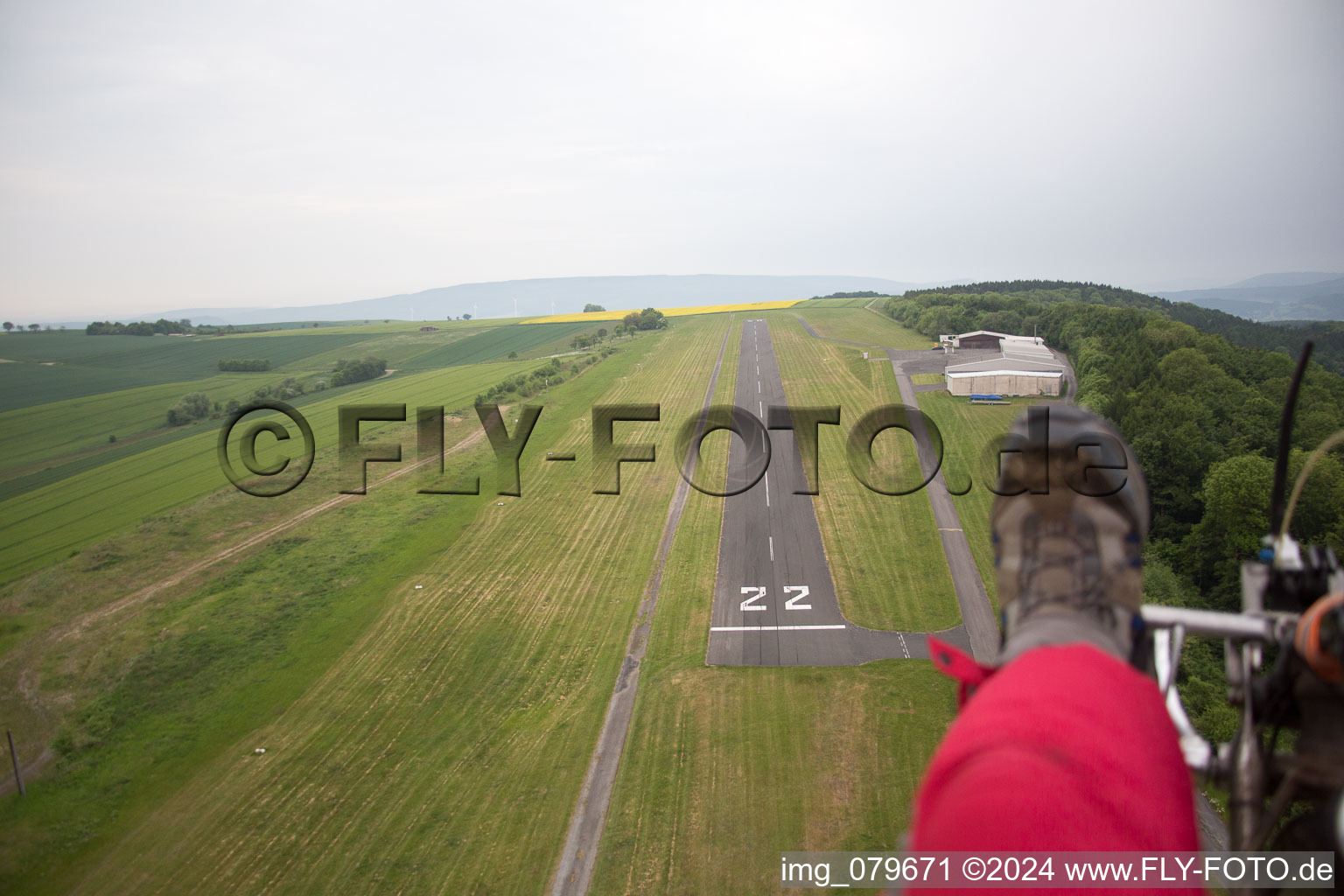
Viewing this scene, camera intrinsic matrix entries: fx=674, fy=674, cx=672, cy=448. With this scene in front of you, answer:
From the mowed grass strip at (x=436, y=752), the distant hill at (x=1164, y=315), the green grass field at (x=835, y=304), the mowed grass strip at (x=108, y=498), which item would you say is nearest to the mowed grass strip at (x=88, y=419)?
the mowed grass strip at (x=108, y=498)

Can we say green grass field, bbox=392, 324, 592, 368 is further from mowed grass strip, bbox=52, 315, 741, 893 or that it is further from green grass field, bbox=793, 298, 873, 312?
mowed grass strip, bbox=52, 315, 741, 893

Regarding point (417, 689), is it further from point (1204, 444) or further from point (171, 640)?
point (1204, 444)

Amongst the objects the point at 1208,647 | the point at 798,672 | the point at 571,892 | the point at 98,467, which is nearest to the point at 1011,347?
the point at 1208,647

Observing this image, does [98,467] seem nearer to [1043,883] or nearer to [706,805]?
[706,805]

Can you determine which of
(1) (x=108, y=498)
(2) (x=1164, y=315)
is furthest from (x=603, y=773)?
(2) (x=1164, y=315)

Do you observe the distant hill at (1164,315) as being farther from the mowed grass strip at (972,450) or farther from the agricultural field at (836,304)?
the mowed grass strip at (972,450)

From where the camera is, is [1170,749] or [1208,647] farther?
[1208,647]

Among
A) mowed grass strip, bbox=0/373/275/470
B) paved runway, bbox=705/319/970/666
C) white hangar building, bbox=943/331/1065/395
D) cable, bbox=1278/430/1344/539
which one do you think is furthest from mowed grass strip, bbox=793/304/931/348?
cable, bbox=1278/430/1344/539
